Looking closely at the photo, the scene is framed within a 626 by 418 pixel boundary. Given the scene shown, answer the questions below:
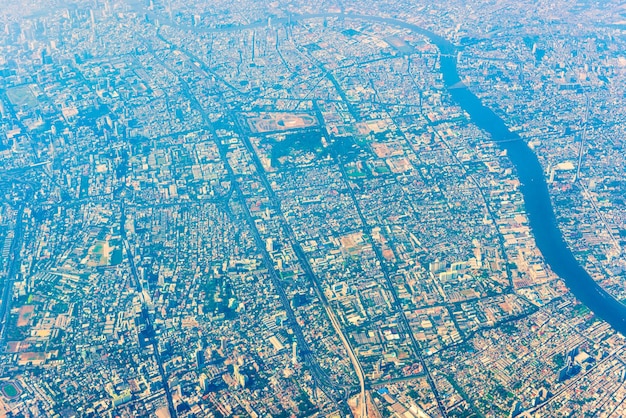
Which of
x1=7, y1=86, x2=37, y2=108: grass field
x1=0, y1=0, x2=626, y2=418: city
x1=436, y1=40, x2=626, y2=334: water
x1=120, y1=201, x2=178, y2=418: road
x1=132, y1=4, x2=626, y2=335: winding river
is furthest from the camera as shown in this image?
x1=7, y1=86, x2=37, y2=108: grass field

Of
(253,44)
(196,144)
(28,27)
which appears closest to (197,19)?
(253,44)

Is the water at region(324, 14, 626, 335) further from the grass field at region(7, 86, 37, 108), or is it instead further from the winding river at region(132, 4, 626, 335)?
the grass field at region(7, 86, 37, 108)

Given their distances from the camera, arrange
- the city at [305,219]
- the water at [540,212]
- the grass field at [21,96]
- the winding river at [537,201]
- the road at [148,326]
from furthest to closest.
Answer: the grass field at [21,96]
the winding river at [537,201]
the water at [540,212]
the city at [305,219]
the road at [148,326]

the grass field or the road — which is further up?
the grass field

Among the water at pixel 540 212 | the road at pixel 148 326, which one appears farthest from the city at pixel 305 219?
the water at pixel 540 212

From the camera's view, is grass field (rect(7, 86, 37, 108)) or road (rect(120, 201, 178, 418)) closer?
road (rect(120, 201, 178, 418))

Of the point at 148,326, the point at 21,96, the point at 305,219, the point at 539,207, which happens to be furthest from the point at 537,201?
the point at 21,96

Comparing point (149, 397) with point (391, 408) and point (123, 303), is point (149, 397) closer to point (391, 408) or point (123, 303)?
point (123, 303)

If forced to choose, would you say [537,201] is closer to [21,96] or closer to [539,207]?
[539,207]

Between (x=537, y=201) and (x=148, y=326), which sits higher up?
(x=537, y=201)

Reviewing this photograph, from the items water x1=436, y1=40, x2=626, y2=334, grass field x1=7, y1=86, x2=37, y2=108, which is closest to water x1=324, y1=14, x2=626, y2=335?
water x1=436, y1=40, x2=626, y2=334

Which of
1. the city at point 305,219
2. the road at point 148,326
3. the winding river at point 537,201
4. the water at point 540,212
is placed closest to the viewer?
the road at point 148,326

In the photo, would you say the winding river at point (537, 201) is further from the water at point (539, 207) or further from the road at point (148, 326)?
the road at point (148, 326)
